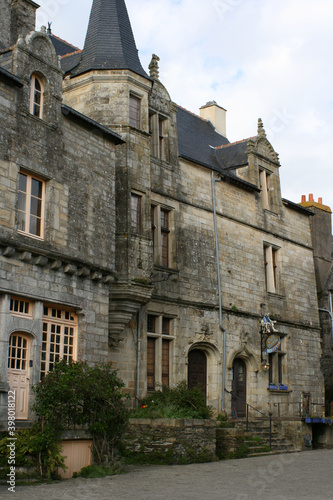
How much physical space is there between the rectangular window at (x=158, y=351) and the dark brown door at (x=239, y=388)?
3022mm

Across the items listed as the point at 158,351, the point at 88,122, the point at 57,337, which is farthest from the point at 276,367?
the point at 88,122

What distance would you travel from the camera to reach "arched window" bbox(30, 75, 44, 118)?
43.1ft

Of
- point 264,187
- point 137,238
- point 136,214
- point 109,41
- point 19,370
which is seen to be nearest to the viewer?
point 19,370

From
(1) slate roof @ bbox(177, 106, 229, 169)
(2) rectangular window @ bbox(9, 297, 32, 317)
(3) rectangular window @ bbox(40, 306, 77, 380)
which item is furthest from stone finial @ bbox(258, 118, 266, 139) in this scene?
(2) rectangular window @ bbox(9, 297, 32, 317)

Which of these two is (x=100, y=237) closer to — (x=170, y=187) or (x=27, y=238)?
(x=27, y=238)

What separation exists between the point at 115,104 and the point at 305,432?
1127cm

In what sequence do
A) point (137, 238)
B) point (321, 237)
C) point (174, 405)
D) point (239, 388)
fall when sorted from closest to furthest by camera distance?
point (174, 405), point (137, 238), point (239, 388), point (321, 237)

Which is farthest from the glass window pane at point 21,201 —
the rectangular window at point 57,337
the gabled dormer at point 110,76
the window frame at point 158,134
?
the window frame at point 158,134

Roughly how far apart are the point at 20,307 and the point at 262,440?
8.88 meters

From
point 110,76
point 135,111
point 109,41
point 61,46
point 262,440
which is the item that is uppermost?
point 61,46

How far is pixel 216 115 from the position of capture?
88.2 ft

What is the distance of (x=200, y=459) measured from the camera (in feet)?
47.0

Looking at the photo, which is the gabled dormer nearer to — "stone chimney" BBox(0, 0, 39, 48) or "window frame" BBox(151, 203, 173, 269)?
"stone chimney" BBox(0, 0, 39, 48)

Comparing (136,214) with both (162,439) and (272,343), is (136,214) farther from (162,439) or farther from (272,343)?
(272,343)
